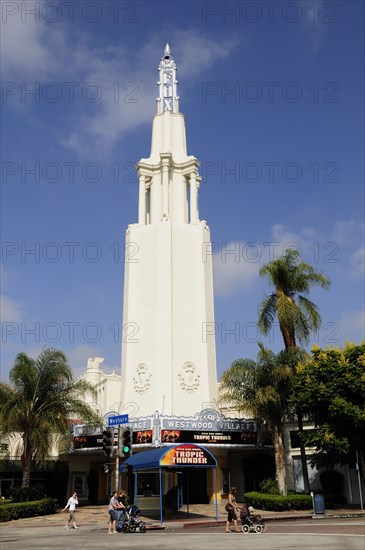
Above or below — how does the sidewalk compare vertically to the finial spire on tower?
below

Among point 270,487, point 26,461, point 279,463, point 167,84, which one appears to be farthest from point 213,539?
point 167,84

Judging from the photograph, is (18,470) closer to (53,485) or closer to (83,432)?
(53,485)

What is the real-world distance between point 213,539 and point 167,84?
158ft

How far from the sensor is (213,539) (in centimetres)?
1953

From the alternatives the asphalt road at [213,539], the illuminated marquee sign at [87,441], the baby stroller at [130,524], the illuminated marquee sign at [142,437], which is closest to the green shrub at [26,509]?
the asphalt road at [213,539]

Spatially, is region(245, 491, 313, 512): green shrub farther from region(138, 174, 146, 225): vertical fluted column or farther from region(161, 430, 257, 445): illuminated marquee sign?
region(138, 174, 146, 225): vertical fluted column

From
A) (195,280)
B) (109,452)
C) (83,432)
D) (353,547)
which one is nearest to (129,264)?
(195,280)

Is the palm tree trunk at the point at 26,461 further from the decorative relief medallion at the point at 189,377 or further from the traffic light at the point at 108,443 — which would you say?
the decorative relief medallion at the point at 189,377

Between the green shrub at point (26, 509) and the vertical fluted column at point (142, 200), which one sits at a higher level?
the vertical fluted column at point (142, 200)

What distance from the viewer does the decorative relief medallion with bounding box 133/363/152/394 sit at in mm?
44906

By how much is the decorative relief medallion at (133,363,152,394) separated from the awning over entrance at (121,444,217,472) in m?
16.8

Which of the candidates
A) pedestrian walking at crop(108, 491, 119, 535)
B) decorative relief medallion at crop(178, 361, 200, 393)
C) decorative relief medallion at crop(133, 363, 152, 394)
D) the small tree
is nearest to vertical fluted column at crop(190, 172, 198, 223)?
decorative relief medallion at crop(178, 361, 200, 393)

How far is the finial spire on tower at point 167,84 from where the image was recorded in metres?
56.8

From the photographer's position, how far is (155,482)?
4200 centimetres
